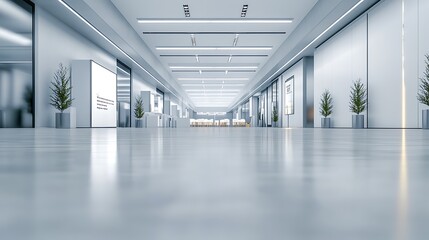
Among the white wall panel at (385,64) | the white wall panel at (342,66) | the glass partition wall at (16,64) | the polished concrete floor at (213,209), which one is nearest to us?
the polished concrete floor at (213,209)

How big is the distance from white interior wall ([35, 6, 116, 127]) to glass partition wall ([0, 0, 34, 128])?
28cm

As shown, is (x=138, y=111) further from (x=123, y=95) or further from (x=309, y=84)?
(x=309, y=84)

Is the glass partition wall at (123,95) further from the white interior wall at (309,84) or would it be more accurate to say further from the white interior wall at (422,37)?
the white interior wall at (422,37)

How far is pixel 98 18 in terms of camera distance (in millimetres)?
11070

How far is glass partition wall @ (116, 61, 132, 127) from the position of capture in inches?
710

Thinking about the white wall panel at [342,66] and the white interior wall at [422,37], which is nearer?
the white interior wall at [422,37]

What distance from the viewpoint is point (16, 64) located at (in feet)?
30.2

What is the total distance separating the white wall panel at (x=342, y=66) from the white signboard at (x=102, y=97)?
9355mm

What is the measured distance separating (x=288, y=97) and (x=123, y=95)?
10059 mm

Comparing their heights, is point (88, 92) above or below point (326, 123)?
above

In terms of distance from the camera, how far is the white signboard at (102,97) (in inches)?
509

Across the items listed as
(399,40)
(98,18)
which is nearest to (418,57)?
(399,40)

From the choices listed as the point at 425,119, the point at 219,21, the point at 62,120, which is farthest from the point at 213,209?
the point at 219,21

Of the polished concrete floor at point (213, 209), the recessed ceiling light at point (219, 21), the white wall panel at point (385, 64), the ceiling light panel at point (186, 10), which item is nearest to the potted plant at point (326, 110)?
the white wall panel at point (385, 64)
